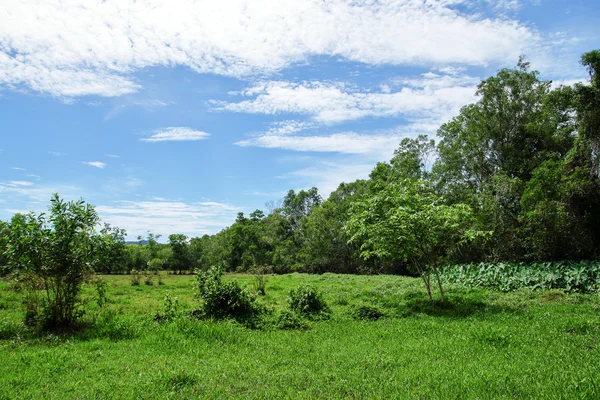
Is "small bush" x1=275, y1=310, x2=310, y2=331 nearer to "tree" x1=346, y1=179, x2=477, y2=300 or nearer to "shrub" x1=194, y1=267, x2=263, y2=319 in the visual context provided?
"shrub" x1=194, y1=267, x2=263, y2=319

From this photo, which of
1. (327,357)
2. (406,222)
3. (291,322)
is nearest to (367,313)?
(291,322)

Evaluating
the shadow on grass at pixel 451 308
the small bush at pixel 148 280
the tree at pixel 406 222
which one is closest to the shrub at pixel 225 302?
the tree at pixel 406 222

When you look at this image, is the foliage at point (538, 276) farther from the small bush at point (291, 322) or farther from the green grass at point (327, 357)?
the small bush at point (291, 322)

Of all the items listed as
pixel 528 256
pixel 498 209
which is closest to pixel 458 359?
pixel 528 256

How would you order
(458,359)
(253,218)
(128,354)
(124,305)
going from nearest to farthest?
(458,359) → (128,354) → (124,305) → (253,218)

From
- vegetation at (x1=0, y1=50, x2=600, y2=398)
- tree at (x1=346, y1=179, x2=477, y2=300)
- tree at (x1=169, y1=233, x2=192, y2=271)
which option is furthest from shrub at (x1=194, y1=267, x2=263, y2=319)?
tree at (x1=169, y1=233, x2=192, y2=271)

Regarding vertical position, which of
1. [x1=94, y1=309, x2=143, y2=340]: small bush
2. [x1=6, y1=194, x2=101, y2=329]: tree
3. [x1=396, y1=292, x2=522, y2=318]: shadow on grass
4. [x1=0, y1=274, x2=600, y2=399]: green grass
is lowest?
[x1=396, y1=292, x2=522, y2=318]: shadow on grass

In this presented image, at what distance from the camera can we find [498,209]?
2702 centimetres

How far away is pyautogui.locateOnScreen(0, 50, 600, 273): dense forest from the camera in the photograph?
1425cm

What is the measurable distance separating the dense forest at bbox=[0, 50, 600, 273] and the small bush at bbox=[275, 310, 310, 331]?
13.7 ft

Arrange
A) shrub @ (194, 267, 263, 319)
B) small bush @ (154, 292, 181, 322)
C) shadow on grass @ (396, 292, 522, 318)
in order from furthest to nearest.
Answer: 1. shrub @ (194, 267, 263, 319)
2. shadow on grass @ (396, 292, 522, 318)
3. small bush @ (154, 292, 181, 322)

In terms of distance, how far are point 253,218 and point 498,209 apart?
188 feet

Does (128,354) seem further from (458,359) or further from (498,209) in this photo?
(498,209)

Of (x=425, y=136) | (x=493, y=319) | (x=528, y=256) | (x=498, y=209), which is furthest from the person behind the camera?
(x=425, y=136)
